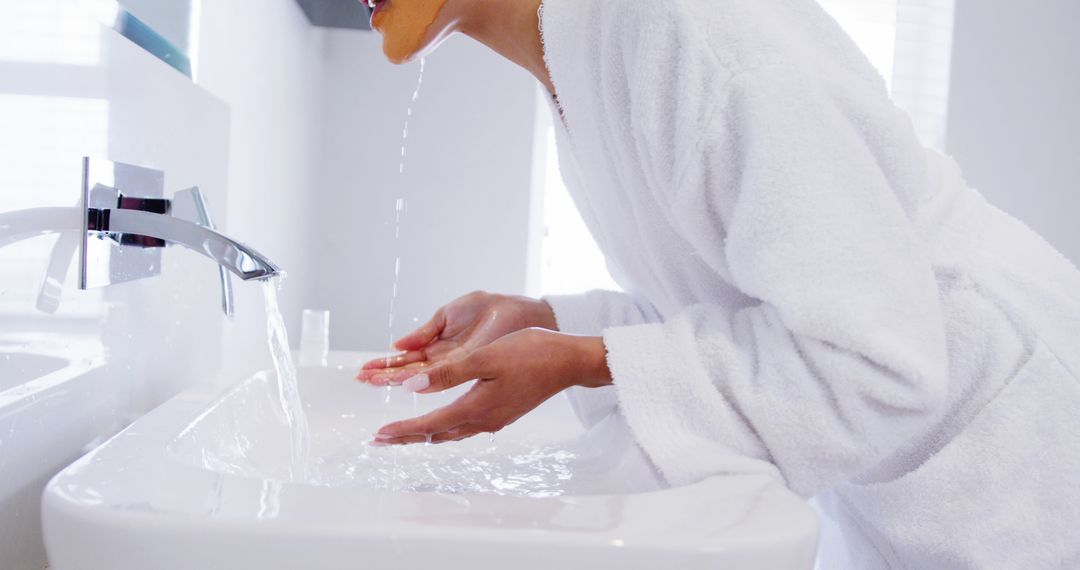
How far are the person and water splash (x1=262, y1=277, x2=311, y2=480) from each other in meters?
0.14

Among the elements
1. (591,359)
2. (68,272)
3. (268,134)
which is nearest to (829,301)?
(591,359)

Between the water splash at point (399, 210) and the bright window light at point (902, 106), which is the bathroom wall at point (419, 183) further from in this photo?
the bright window light at point (902, 106)

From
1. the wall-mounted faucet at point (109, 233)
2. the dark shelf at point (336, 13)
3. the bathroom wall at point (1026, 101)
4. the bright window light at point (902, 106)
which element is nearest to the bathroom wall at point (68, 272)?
the wall-mounted faucet at point (109, 233)

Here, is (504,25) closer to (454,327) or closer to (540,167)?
(454,327)

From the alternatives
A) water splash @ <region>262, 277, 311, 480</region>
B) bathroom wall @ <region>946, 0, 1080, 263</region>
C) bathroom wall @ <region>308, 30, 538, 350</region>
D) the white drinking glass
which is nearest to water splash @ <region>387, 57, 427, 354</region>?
bathroom wall @ <region>308, 30, 538, 350</region>

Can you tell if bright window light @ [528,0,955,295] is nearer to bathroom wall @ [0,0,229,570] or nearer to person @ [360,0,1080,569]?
bathroom wall @ [0,0,229,570]

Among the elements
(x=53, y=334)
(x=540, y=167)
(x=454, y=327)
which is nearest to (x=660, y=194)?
(x=454, y=327)

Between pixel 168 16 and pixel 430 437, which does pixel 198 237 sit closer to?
pixel 430 437

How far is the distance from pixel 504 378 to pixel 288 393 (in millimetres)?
494

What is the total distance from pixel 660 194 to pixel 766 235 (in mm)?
142

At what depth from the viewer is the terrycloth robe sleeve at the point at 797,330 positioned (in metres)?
0.55

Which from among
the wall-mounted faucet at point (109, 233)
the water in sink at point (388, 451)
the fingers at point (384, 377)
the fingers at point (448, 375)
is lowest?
the water in sink at point (388, 451)

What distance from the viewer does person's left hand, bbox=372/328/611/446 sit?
0.57 m

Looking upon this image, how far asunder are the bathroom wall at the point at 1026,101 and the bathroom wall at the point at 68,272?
2.13 metres
